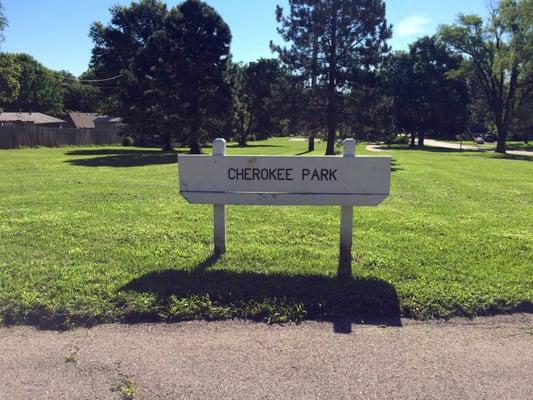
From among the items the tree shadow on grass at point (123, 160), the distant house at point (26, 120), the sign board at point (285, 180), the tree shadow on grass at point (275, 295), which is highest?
the distant house at point (26, 120)

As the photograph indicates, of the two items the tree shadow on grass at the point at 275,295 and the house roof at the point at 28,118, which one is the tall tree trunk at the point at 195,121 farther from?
the house roof at the point at 28,118

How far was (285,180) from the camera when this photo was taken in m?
4.59

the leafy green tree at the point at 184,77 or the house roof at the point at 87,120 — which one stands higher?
the leafy green tree at the point at 184,77

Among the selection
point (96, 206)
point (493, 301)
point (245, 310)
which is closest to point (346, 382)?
point (245, 310)

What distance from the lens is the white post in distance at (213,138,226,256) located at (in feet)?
15.3

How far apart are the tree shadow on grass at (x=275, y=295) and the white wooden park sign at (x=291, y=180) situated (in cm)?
65

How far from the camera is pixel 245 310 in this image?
3.70m

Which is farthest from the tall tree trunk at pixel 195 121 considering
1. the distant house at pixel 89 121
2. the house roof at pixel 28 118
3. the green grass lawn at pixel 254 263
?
the distant house at pixel 89 121

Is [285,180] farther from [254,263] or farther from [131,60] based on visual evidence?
[131,60]

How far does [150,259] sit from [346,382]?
9.06ft

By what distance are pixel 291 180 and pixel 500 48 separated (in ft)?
136

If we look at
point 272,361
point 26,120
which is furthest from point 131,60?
point 272,361

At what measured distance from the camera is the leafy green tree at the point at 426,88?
50.7 m

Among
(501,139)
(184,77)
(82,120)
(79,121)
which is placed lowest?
(501,139)
